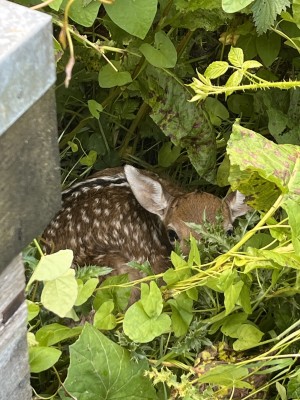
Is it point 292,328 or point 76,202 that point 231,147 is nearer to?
point 292,328

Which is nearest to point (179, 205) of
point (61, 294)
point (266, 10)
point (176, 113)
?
point (176, 113)

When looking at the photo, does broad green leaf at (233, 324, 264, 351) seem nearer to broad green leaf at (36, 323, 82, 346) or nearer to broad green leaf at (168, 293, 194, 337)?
broad green leaf at (168, 293, 194, 337)

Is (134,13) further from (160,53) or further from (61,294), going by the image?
(61,294)

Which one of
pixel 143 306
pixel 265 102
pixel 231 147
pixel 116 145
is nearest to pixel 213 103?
pixel 265 102

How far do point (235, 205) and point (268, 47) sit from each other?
2.00ft

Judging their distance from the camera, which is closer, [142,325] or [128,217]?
[142,325]

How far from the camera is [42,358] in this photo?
1910 mm

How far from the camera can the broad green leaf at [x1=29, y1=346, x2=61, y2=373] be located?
74.8 inches

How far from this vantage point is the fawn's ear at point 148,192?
Result: 3.09 m

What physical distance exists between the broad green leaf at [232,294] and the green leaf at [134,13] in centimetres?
78

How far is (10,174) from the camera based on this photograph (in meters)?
1.14

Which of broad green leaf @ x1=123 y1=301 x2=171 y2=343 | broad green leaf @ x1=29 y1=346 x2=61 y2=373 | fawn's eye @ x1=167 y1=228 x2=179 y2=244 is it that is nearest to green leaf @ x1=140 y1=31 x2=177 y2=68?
fawn's eye @ x1=167 y1=228 x2=179 y2=244

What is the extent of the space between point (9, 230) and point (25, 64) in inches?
10.2

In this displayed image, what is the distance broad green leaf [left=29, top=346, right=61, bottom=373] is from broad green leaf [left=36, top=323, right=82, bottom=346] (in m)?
0.15
